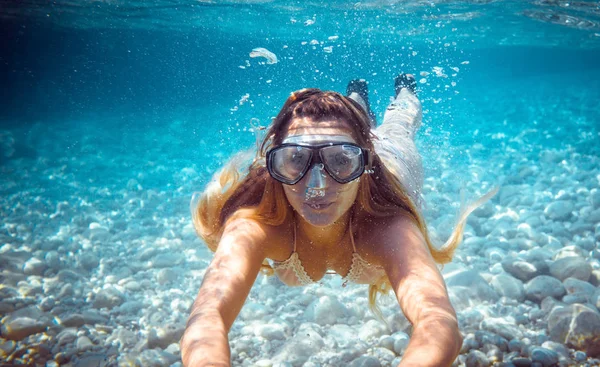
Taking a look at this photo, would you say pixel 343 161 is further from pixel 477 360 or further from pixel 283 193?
pixel 477 360

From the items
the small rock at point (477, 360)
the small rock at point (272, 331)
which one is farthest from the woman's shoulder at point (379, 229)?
the small rock at point (272, 331)

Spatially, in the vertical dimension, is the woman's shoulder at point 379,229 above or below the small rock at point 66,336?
above

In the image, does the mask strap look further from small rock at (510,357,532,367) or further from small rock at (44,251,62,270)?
small rock at (44,251,62,270)

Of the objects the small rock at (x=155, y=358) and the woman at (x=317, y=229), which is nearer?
the woman at (x=317, y=229)

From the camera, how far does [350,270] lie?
3078 millimetres

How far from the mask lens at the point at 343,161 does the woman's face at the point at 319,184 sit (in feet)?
0.18

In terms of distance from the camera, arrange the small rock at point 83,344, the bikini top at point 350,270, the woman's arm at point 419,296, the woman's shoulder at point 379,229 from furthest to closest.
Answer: the small rock at point 83,344 → the bikini top at point 350,270 → the woman's shoulder at point 379,229 → the woman's arm at point 419,296

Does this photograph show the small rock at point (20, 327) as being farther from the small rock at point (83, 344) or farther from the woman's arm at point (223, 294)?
the woman's arm at point (223, 294)

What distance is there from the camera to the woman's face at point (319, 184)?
2410 mm

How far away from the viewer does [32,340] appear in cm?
356

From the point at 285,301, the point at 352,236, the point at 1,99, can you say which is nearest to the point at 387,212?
the point at 352,236

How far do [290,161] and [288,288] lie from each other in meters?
2.73

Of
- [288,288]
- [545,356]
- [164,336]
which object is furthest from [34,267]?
[545,356]

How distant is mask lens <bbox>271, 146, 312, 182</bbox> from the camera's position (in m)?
2.42
